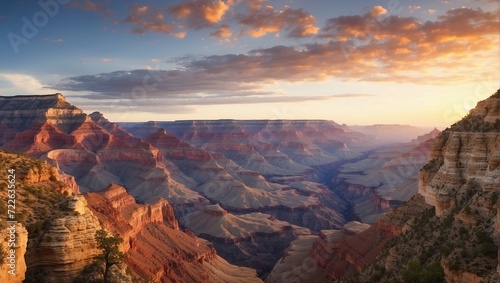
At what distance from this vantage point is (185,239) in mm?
97312

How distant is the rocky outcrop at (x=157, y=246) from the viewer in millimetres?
69938

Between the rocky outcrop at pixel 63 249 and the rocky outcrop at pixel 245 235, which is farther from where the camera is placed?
the rocky outcrop at pixel 245 235

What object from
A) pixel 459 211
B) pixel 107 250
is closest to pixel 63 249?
pixel 107 250

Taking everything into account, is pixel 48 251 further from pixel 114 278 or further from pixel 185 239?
pixel 185 239

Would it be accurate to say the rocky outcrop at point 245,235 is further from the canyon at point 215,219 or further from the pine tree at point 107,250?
the pine tree at point 107,250

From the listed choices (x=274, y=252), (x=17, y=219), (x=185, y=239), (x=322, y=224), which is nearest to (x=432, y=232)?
(x=17, y=219)

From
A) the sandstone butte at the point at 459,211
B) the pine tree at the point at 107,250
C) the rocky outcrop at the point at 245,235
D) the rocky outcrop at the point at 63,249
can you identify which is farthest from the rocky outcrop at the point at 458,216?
the rocky outcrop at the point at 245,235

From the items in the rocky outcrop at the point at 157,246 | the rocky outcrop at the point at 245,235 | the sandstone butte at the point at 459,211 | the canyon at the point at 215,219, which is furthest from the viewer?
the rocky outcrop at the point at 245,235

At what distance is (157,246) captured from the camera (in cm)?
8431

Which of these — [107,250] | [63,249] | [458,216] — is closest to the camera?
[63,249]

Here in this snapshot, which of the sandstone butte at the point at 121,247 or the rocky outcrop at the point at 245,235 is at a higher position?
the sandstone butte at the point at 121,247

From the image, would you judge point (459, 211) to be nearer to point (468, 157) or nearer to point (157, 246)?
point (468, 157)

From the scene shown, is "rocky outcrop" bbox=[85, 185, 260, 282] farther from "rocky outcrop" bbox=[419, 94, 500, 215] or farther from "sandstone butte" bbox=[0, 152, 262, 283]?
"rocky outcrop" bbox=[419, 94, 500, 215]

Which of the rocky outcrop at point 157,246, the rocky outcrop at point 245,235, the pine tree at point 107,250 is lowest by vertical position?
the rocky outcrop at point 245,235
